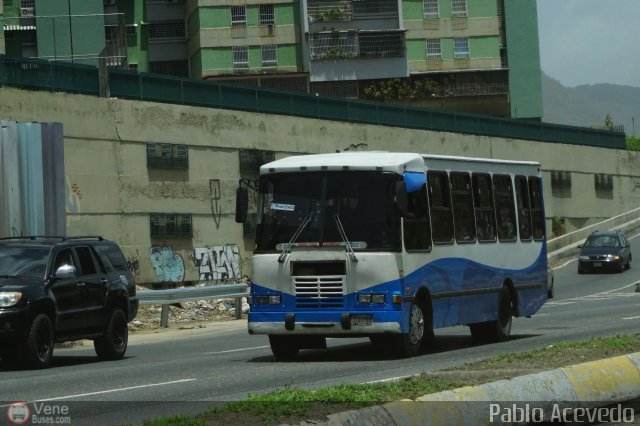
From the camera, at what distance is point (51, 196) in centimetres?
3619

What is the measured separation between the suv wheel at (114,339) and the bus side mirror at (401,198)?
5161 mm

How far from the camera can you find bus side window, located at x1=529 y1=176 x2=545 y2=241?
955 inches

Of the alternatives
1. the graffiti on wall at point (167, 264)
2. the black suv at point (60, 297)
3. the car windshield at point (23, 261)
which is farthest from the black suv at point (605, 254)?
the car windshield at point (23, 261)

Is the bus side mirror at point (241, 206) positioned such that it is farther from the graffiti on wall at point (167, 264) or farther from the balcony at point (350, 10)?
the balcony at point (350, 10)

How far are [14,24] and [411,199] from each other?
5657cm

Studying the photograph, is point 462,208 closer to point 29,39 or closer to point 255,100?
point 255,100

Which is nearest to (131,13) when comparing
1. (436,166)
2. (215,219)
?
(215,219)

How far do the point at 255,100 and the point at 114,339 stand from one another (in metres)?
29.8

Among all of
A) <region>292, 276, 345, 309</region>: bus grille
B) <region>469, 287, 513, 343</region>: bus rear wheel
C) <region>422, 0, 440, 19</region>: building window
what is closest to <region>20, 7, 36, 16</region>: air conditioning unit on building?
<region>422, 0, 440, 19</region>: building window

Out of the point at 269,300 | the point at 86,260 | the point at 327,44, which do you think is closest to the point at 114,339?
the point at 86,260

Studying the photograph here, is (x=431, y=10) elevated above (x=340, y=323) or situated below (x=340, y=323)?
above

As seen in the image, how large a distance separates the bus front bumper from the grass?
439 centimetres

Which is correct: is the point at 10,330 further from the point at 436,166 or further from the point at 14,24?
the point at 14,24

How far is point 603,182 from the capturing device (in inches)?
2931
